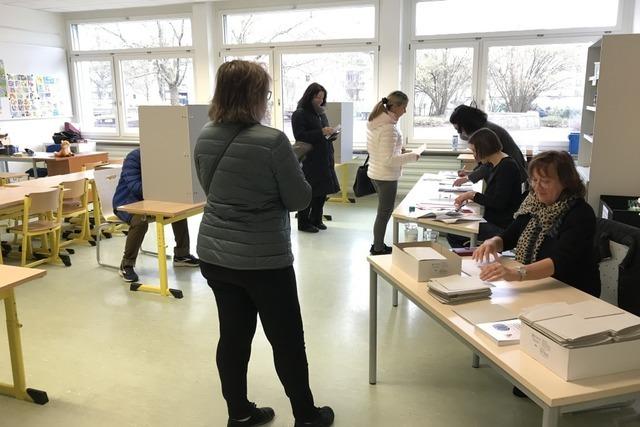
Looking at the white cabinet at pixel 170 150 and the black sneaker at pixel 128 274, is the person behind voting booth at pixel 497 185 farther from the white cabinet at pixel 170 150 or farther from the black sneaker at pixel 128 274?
the black sneaker at pixel 128 274

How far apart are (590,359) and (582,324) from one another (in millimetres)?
102

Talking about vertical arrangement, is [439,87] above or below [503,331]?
above

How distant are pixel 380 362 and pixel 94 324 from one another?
181cm

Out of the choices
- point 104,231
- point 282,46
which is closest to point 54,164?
point 104,231

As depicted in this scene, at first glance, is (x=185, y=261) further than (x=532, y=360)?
Yes

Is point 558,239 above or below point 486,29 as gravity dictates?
below

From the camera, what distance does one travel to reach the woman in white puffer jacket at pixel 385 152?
4.22 metres

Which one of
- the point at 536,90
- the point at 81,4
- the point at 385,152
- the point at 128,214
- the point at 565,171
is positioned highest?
the point at 81,4

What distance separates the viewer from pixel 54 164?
708cm

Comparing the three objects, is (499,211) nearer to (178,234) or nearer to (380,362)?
(380,362)

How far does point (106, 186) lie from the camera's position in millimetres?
4734

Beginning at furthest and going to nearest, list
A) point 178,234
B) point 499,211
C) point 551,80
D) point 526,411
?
point 551,80
point 178,234
point 499,211
point 526,411

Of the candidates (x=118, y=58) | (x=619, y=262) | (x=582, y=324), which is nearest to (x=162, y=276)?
(x=619, y=262)

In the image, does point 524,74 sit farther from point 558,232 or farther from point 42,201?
point 42,201
